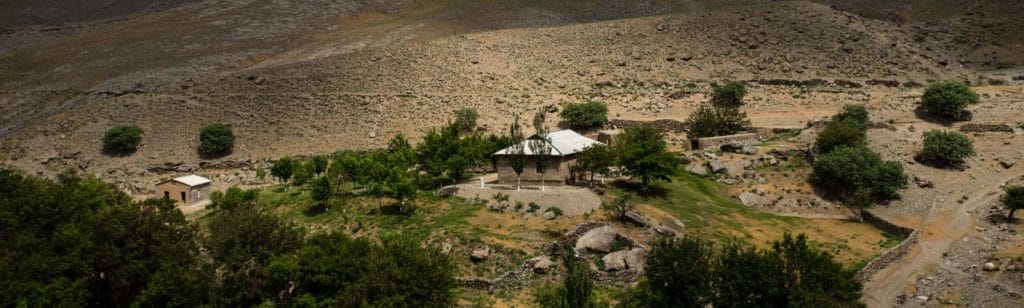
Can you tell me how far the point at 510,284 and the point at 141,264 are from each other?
13.1m

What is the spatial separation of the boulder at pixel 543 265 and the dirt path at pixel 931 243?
11566 millimetres

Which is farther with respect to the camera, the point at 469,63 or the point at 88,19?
the point at 88,19

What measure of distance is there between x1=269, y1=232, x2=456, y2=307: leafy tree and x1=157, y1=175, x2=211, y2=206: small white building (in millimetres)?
24867

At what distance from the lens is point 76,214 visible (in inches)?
1129

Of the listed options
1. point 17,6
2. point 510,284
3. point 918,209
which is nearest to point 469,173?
point 510,284

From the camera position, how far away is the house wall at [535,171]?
34.5 meters

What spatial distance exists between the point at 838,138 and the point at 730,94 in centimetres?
1732

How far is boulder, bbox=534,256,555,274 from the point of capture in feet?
79.0

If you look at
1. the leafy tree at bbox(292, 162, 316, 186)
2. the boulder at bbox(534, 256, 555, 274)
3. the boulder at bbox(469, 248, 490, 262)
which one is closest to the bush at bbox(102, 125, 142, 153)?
the leafy tree at bbox(292, 162, 316, 186)

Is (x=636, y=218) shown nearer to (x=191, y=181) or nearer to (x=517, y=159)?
(x=517, y=159)

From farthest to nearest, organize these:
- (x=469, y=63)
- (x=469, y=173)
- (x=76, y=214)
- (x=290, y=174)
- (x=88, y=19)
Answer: (x=88, y=19) → (x=469, y=63) → (x=290, y=174) → (x=469, y=173) → (x=76, y=214)

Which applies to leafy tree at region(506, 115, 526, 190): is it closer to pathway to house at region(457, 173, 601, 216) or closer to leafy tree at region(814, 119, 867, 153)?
pathway to house at region(457, 173, 601, 216)

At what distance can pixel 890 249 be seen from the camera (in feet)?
92.3

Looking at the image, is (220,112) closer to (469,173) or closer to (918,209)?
(469,173)
